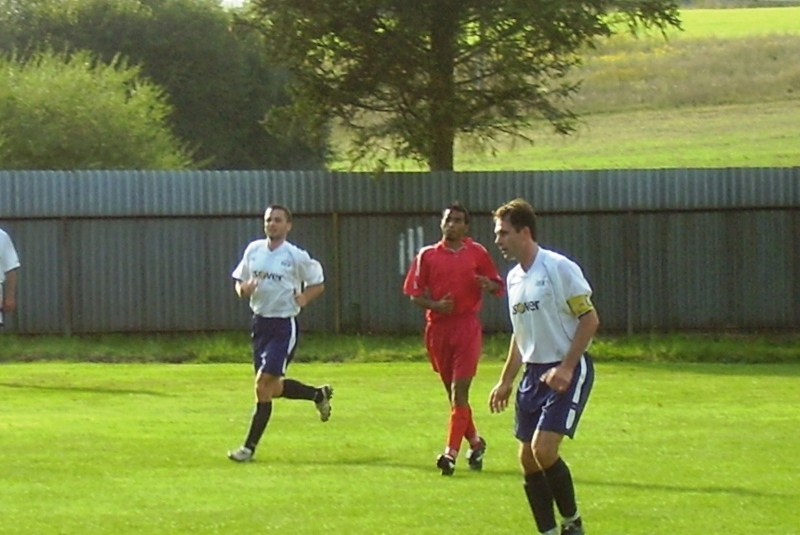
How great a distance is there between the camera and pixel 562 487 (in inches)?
387

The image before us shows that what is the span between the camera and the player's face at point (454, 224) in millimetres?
13398

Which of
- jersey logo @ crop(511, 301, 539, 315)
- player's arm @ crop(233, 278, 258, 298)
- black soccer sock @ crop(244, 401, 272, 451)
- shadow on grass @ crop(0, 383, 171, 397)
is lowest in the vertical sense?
shadow on grass @ crop(0, 383, 171, 397)

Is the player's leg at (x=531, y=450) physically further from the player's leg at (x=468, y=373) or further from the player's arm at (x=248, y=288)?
the player's arm at (x=248, y=288)

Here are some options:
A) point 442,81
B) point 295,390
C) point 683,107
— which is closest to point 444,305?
point 295,390

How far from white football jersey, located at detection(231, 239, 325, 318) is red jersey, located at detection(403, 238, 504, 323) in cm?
110

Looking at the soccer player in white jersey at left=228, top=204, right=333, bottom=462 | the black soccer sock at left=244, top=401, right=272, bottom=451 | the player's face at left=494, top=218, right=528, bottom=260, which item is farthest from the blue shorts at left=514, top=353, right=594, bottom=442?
the soccer player in white jersey at left=228, top=204, right=333, bottom=462

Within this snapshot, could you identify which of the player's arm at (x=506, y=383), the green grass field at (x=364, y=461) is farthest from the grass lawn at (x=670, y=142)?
the player's arm at (x=506, y=383)

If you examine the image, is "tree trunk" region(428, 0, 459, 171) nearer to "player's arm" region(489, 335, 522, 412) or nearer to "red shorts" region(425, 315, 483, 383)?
"red shorts" region(425, 315, 483, 383)

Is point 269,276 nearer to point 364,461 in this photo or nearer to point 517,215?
point 364,461

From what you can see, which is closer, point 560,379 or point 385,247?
point 560,379

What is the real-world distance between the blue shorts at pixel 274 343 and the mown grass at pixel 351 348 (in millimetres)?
10690

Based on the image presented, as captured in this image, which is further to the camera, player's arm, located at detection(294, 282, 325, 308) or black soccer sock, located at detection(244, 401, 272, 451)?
player's arm, located at detection(294, 282, 325, 308)

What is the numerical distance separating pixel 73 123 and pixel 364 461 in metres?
24.4

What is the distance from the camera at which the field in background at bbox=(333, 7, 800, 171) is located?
50031 mm
